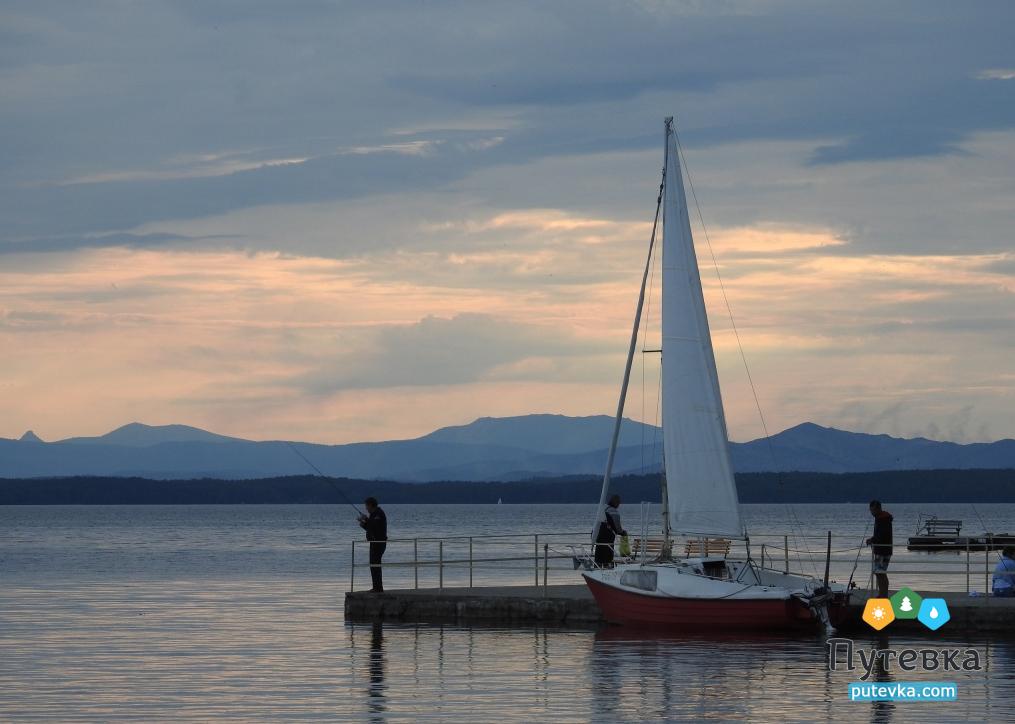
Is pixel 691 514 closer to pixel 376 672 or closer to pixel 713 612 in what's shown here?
pixel 713 612

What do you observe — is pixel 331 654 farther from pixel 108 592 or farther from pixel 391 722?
pixel 108 592

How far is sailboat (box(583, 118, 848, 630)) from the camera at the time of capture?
29.5m

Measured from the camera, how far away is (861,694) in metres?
22.4

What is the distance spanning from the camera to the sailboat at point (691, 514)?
2952 centimetres

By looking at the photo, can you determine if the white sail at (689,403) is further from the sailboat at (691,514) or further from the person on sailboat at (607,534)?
the person on sailboat at (607,534)

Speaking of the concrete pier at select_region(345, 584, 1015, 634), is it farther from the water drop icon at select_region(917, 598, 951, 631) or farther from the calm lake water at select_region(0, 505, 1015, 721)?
the calm lake water at select_region(0, 505, 1015, 721)

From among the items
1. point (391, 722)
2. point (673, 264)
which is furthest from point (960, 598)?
point (391, 722)

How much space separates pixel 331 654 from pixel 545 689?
647 cm

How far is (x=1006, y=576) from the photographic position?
103 feet

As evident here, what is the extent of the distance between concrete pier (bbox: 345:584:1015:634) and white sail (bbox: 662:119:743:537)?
3.12 m

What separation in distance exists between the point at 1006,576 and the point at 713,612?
6188mm

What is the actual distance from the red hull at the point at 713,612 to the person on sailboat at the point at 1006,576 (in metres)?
4.18

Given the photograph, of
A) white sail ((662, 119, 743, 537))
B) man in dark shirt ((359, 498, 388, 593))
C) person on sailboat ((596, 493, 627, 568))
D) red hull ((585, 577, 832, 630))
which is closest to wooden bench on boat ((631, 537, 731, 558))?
person on sailboat ((596, 493, 627, 568))

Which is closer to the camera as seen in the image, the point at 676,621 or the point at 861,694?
the point at 861,694
